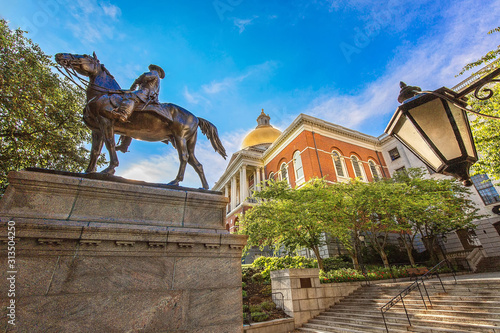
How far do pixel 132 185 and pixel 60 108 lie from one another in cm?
1260

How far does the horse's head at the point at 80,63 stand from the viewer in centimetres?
454

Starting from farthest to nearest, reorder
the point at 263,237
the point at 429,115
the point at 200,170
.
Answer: the point at 263,237 < the point at 200,170 < the point at 429,115

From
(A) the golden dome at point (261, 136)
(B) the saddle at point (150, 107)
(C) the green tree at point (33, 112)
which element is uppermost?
(A) the golden dome at point (261, 136)

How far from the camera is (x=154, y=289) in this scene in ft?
10.5

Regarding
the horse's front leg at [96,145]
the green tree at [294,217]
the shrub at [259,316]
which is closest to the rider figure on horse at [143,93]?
the horse's front leg at [96,145]

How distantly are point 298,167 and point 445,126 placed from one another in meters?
25.1

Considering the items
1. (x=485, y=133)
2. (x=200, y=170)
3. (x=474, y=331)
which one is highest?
(x=485, y=133)

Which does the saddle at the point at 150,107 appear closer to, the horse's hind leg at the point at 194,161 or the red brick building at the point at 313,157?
the horse's hind leg at the point at 194,161

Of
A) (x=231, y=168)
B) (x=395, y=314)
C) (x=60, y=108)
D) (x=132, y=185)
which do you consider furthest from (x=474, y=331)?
(x=231, y=168)

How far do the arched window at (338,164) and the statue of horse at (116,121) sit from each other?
24.2 m

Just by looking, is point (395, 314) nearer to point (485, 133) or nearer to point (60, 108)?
point (485, 133)

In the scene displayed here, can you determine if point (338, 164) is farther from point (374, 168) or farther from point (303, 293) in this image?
point (303, 293)

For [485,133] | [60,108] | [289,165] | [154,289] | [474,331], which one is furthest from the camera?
[289,165]

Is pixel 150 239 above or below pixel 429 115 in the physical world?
below
